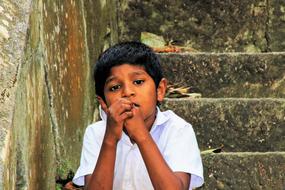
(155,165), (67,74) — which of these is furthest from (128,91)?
(67,74)

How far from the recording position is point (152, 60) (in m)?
2.96

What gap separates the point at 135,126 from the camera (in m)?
2.69

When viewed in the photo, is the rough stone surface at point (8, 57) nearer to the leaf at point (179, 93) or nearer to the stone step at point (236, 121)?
the stone step at point (236, 121)

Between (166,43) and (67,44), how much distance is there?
86.8 inches

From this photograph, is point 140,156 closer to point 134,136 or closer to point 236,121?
point 134,136

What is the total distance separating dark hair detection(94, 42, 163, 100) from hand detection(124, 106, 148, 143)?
25cm

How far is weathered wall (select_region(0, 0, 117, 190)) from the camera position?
236cm

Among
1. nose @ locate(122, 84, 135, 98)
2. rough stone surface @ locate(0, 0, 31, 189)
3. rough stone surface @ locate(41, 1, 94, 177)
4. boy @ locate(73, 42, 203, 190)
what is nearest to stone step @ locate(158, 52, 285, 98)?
rough stone surface @ locate(41, 1, 94, 177)

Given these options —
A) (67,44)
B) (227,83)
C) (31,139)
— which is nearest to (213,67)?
(227,83)

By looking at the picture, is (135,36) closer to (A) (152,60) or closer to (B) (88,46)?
(B) (88,46)

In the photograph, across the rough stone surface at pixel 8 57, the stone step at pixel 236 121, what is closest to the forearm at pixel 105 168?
the rough stone surface at pixel 8 57

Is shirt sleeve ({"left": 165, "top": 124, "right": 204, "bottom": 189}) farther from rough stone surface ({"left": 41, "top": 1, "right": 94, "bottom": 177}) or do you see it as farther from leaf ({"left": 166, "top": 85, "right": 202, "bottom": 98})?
leaf ({"left": 166, "top": 85, "right": 202, "bottom": 98})

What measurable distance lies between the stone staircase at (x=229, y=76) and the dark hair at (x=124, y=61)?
48.6 inches

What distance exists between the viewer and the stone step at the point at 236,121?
444 cm
